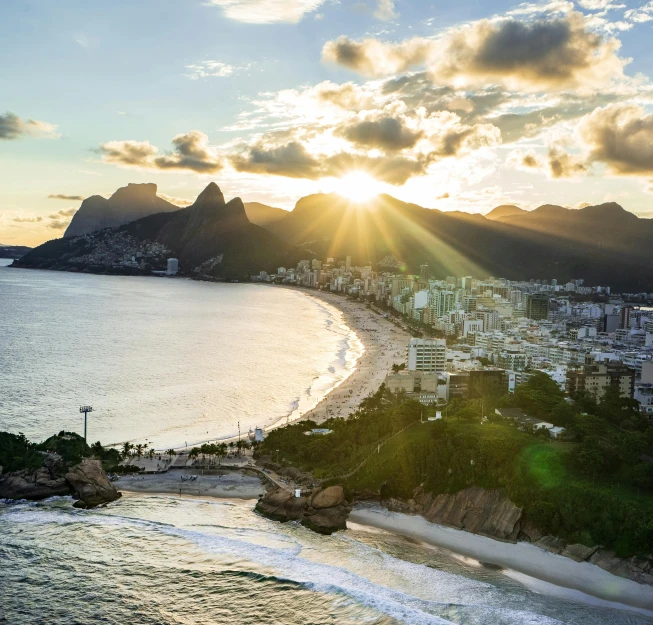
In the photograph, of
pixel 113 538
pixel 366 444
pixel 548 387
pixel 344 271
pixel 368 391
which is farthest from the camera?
pixel 344 271

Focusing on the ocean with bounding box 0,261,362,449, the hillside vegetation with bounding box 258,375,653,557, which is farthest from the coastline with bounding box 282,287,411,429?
the hillside vegetation with bounding box 258,375,653,557

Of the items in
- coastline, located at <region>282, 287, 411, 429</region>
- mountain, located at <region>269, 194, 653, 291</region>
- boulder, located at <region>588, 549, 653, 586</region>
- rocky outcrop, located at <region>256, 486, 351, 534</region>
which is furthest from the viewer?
mountain, located at <region>269, 194, 653, 291</region>

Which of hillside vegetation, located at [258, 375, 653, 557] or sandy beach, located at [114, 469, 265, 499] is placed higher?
hillside vegetation, located at [258, 375, 653, 557]

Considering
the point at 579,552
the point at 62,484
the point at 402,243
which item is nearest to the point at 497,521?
the point at 579,552

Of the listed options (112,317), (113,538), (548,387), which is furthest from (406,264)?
(113,538)

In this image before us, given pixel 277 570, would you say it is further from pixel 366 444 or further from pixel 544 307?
pixel 544 307

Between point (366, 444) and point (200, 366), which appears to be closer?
point (366, 444)

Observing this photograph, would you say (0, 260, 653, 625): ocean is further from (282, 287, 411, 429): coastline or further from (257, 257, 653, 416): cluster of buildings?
(257, 257, 653, 416): cluster of buildings
